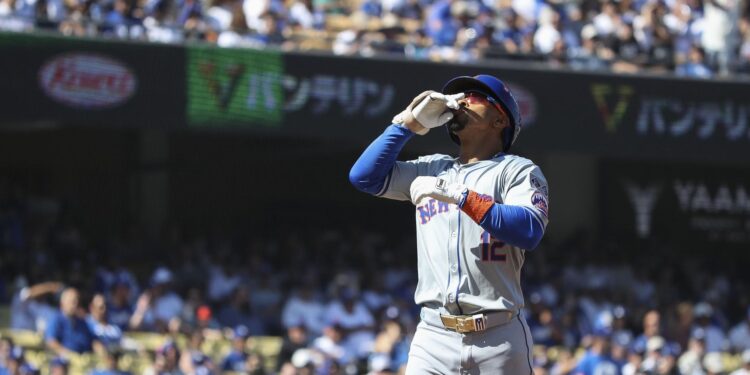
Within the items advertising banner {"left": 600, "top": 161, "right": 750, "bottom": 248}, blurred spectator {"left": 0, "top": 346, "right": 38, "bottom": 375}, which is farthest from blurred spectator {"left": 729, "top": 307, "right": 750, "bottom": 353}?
blurred spectator {"left": 0, "top": 346, "right": 38, "bottom": 375}

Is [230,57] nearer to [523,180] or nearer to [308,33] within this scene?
[308,33]

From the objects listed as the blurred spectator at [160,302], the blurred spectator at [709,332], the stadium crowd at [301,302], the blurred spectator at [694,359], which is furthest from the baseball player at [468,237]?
the blurred spectator at [709,332]

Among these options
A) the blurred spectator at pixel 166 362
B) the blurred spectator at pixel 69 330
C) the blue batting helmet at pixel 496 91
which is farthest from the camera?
the blurred spectator at pixel 69 330

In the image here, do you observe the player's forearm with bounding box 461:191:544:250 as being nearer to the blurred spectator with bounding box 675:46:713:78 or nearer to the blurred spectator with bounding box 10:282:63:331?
the blurred spectator with bounding box 10:282:63:331

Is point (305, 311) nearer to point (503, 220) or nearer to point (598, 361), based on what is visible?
point (598, 361)

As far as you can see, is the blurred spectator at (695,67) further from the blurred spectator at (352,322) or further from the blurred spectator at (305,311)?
the blurred spectator at (305,311)

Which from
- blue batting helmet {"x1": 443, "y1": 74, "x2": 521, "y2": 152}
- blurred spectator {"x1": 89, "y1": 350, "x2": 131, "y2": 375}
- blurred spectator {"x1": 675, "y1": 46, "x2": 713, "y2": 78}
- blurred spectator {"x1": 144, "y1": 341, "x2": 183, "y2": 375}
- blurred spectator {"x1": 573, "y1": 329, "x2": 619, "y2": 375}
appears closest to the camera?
blue batting helmet {"x1": 443, "y1": 74, "x2": 521, "y2": 152}

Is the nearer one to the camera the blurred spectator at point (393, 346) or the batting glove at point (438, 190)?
the batting glove at point (438, 190)

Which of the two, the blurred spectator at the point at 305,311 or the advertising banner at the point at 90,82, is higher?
the advertising banner at the point at 90,82
